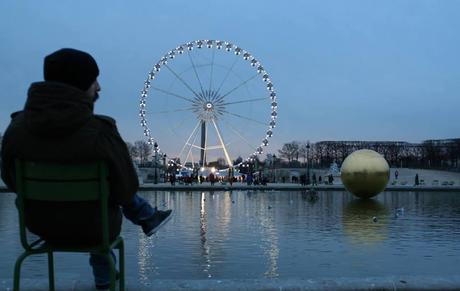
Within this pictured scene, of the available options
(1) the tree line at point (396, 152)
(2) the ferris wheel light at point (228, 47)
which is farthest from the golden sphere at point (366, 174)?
(1) the tree line at point (396, 152)

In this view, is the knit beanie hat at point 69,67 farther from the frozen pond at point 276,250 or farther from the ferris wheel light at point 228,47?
the ferris wheel light at point 228,47

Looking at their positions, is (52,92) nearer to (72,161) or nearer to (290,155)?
(72,161)

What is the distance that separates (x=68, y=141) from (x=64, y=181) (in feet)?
0.55

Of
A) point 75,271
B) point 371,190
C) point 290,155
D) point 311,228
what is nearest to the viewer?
point 75,271

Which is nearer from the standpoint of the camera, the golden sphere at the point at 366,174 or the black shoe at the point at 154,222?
the black shoe at the point at 154,222

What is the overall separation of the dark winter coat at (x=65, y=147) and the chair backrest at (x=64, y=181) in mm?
30

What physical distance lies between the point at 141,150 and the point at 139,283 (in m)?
119

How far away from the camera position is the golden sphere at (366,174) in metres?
27.2

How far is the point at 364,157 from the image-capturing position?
28.0m

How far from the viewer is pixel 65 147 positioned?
2.48 m

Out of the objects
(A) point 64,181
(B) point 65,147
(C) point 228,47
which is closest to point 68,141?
(B) point 65,147

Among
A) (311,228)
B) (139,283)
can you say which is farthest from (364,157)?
(139,283)

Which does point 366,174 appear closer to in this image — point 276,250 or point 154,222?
point 276,250

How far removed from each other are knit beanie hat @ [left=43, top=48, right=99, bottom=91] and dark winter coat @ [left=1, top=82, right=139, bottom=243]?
0.16 m
